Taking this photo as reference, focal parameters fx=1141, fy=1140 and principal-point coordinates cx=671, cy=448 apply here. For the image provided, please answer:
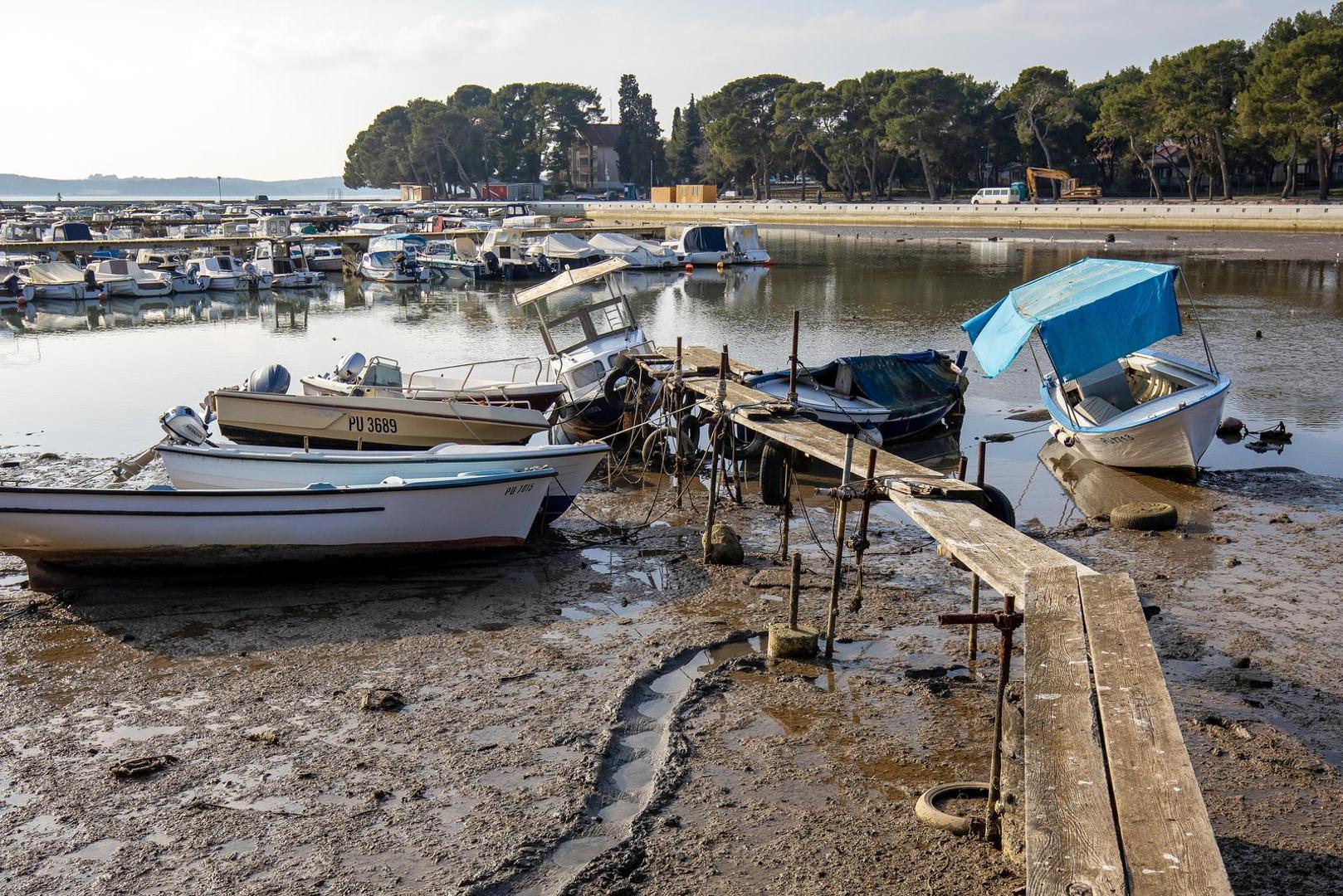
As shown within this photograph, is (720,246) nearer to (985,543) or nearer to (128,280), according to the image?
(128,280)

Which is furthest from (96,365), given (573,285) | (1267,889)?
(1267,889)

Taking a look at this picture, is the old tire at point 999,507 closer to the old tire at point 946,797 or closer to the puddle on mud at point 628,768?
the puddle on mud at point 628,768

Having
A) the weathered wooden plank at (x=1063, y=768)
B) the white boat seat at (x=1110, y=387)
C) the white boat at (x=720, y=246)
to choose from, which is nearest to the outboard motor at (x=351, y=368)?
the white boat seat at (x=1110, y=387)

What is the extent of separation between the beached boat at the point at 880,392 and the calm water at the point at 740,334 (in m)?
0.99

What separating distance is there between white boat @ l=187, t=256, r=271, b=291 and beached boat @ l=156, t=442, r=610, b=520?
3690cm

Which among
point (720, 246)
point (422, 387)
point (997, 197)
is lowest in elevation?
point (422, 387)

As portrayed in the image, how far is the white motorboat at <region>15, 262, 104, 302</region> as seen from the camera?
43.4 metres

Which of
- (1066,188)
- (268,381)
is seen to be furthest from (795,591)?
(1066,188)

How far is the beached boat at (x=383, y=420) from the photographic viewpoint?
53.4ft

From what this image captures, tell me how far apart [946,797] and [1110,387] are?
42.1 feet

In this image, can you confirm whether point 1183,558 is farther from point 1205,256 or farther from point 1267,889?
point 1205,256

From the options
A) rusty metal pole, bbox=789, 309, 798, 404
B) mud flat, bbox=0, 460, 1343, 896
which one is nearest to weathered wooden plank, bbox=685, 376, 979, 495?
rusty metal pole, bbox=789, 309, 798, 404

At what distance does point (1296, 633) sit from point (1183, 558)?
2.36 meters

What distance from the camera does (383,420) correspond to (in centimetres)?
1641
